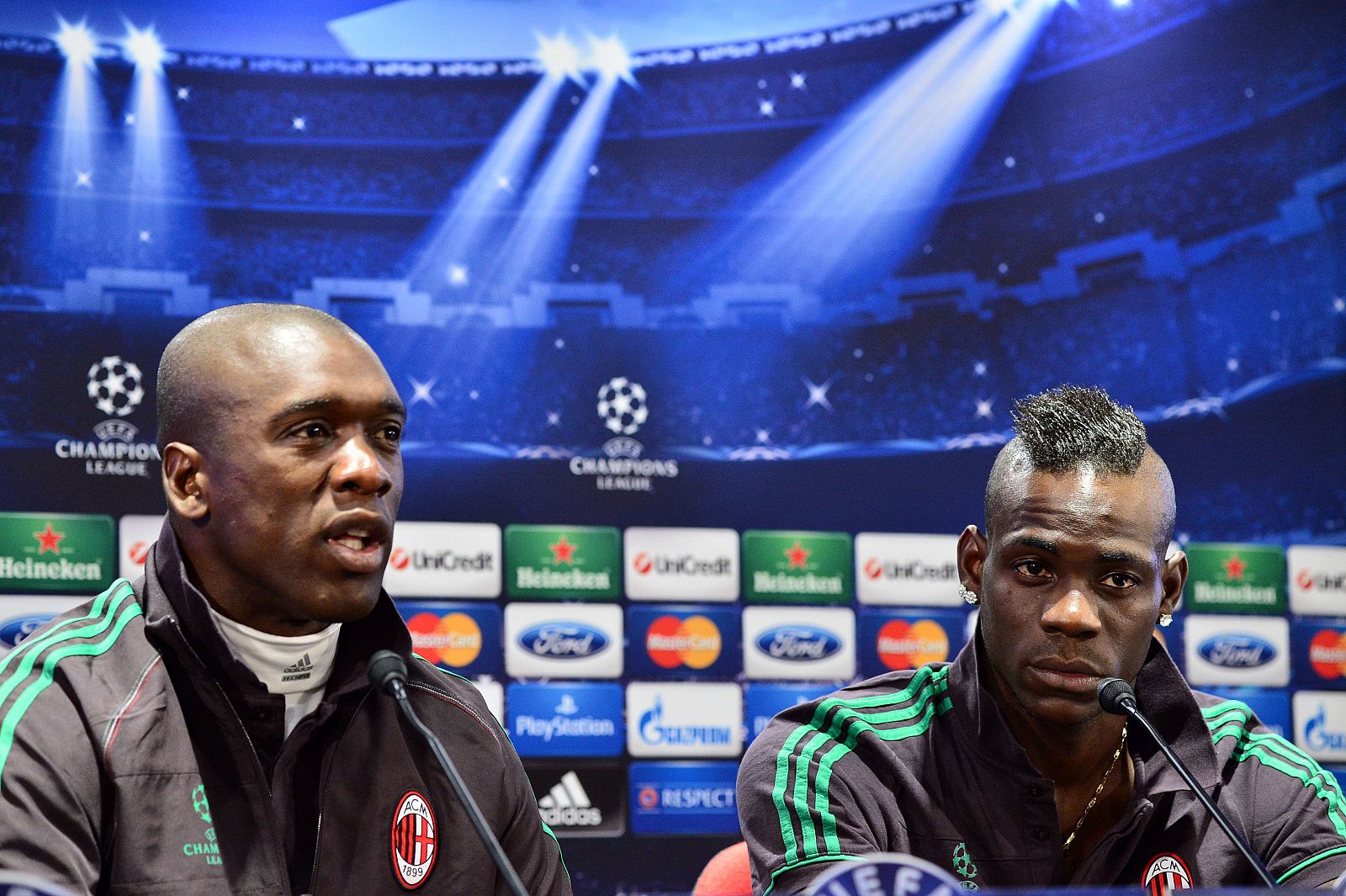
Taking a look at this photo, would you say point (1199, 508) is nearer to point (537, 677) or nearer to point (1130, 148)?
point (1130, 148)

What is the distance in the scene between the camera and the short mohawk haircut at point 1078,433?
1781 millimetres

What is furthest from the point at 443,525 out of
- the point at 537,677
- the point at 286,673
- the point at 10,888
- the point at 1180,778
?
the point at 10,888

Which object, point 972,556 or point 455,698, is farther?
point 972,556

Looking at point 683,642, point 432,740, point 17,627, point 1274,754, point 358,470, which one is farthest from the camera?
point 683,642

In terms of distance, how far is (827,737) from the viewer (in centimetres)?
180

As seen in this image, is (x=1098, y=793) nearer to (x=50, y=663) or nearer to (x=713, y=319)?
(x=50, y=663)

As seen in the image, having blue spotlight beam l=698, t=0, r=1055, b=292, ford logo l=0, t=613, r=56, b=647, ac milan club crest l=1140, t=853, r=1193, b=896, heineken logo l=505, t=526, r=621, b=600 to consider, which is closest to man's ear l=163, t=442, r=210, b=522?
ac milan club crest l=1140, t=853, r=1193, b=896

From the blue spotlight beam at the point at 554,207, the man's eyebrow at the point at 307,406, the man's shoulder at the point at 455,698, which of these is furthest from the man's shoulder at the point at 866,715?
the blue spotlight beam at the point at 554,207

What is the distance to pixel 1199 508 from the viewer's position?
13.0ft

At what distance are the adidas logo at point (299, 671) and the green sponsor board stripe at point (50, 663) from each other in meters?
0.18

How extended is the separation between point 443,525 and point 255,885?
2.23 m

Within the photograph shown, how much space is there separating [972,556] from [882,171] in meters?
2.32

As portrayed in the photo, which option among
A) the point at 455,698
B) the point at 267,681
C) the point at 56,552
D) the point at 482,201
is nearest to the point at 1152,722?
the point at 455,698

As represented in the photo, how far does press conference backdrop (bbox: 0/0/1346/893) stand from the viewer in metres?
3.50
